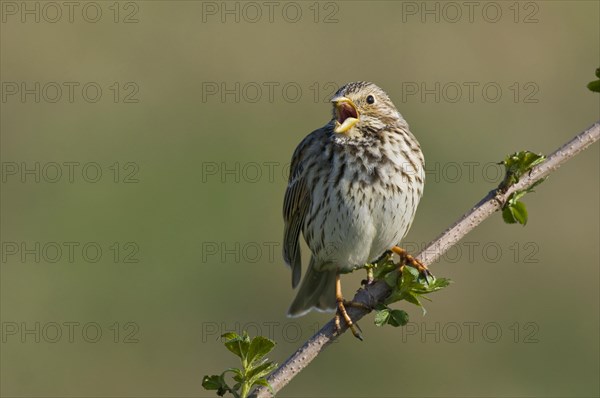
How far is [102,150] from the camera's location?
12492 millimetres

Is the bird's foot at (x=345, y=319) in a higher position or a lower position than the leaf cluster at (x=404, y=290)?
lower

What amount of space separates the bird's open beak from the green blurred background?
161 inches

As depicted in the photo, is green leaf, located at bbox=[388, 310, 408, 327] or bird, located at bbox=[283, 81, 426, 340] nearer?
green leaf, located at bbox=[388, 310, 408, 327]

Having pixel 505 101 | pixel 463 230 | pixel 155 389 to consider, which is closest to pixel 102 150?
pixel 155 389

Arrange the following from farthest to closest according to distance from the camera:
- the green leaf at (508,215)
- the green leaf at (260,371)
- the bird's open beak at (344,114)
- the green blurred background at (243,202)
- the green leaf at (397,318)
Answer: the green blurred background at (243,202)
the bird's open beak at (344,114)
the green leaf at (508,215)
the green leaf at (397,318)
the green leaf at (260,371)

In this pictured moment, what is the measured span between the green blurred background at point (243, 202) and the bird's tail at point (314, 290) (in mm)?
3181

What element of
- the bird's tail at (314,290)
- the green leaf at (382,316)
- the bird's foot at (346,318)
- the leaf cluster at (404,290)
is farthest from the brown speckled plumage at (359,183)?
the green leaf at (382,316)

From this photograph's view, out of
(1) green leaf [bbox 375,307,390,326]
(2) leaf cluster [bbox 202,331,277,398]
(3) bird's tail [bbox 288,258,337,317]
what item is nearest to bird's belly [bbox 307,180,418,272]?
(3) bird's tail [bbox 288,258,337,317]

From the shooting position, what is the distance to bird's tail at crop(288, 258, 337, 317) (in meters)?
6.61

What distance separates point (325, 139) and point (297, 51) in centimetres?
793

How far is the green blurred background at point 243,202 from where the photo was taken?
1009cm

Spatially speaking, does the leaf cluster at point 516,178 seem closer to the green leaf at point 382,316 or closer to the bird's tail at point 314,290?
the green leaf at point 382,316

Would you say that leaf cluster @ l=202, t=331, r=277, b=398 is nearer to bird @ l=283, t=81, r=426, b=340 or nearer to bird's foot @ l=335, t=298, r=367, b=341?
bird's foot @ l=335, t=298, r=367, b=341

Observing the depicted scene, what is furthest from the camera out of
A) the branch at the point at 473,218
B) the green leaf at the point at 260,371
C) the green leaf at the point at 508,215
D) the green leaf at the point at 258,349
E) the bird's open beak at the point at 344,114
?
the bird's open beak at the point at 344,114
